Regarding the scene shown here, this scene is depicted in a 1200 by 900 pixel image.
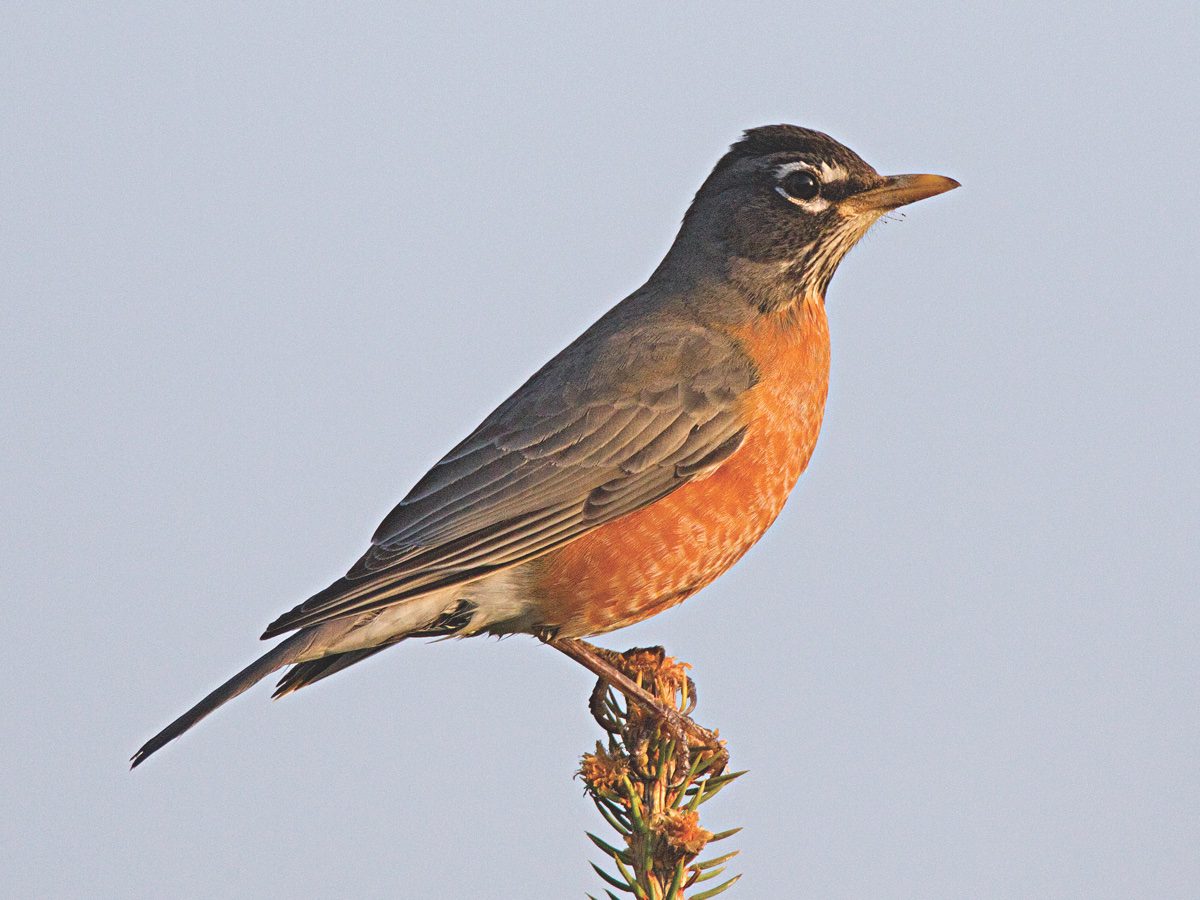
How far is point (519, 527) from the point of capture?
5.08 meters

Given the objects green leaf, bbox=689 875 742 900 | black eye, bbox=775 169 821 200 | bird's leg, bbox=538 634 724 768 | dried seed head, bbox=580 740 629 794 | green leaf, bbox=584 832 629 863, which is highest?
black eye, bbox=775 169 821 200

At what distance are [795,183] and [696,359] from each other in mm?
925

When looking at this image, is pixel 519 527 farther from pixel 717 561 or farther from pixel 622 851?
pixel 622 851

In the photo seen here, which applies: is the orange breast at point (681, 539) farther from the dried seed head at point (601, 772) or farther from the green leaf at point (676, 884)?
the green leaf at point (676, 884)

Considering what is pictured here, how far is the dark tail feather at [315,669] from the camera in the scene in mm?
5004

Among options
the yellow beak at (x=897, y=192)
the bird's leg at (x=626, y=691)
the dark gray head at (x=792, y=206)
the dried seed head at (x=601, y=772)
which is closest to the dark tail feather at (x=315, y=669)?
the bird's leg at (x=626, y=691)

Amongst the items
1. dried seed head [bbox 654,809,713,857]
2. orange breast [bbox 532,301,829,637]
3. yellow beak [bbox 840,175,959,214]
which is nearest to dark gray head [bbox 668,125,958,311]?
yellow beak [bbox 840,175,959,214]

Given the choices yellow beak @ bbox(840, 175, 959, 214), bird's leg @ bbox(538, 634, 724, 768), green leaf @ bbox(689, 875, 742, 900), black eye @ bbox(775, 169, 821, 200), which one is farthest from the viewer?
black eye @ bbox(775, 169, 821, 200)

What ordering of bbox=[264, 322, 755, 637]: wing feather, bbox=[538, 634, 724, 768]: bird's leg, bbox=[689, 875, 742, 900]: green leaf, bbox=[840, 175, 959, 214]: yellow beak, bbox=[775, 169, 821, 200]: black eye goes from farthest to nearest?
bbox=[775, 169, 821, 200]: black eye
bbox=[840, 175, 959, 214]: yellow beak
bbox=[264, 322, 755, 637]: wing feather
bbox=[538, 634, 724, 768]: bird's leg
bbox=[689, 875, 742, 900]: green leaf

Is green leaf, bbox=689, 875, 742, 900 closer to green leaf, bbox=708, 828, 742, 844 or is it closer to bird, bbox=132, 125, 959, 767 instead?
green leaf, bbox=708, 828, 742, 844

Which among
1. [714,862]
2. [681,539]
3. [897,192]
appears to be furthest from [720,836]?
[897,192]

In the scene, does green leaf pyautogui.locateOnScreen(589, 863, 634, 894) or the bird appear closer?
green leaf pyautogui.locateOnScreen(589, 863, 634, 894)

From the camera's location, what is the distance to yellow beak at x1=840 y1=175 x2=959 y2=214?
18.8ft

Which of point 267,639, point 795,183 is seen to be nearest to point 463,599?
point 267,639
